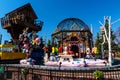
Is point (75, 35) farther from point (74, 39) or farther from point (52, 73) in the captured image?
point (52, 73)

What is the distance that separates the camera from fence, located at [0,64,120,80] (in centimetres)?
1076

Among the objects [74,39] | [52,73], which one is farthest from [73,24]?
[52,73]

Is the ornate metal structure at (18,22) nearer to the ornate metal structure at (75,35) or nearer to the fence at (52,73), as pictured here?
the ornate metal structure at (75,35)

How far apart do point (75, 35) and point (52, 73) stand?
1697cm

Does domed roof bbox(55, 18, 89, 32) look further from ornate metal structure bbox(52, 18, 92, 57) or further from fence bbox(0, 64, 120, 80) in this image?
fence bbox(0, 64, 120, 80)

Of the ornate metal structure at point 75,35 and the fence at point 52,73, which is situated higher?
the ornate metal structure at point 75,35

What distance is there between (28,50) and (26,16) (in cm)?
2092

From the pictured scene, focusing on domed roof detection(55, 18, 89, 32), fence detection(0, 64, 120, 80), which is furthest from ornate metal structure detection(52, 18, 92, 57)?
fence detection(0, 64, 120, 80)

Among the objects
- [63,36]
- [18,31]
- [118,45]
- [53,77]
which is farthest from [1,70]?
[118,45]

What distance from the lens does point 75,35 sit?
28.2m

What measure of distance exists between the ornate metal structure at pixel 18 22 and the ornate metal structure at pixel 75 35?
4.83 m

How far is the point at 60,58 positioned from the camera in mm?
21438

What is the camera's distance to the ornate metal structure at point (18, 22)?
108ft

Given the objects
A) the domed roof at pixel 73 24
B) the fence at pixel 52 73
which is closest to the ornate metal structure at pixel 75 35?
the domed roof at pixel 73 24
